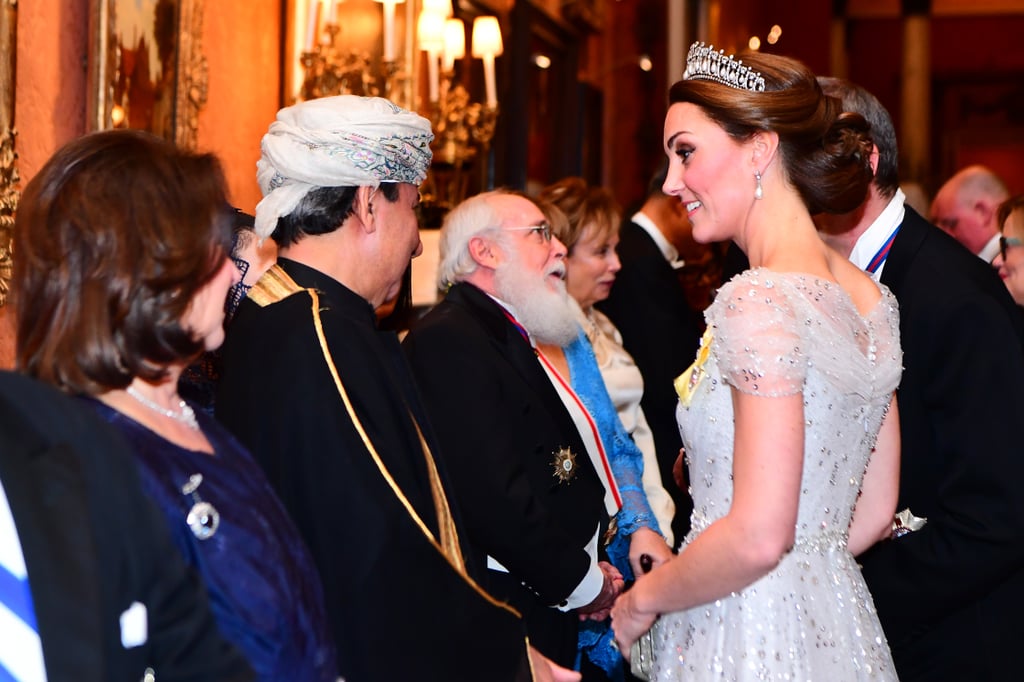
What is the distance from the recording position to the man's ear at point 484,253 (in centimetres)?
336

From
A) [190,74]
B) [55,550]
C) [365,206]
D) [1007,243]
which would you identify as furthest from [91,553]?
[1007,243]

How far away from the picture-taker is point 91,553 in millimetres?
1217

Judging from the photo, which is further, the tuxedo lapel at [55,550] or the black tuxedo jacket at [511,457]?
the black tuxedo jacket at [511,457]

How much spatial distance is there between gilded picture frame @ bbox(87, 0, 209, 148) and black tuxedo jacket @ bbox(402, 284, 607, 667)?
0.86 metres

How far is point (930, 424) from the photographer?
96.7 inches

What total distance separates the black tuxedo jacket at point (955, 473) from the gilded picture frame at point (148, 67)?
1841mm

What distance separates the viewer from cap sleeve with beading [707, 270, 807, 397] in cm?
197

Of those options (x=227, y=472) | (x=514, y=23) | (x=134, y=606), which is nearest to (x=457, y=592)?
(x=227, y=472)

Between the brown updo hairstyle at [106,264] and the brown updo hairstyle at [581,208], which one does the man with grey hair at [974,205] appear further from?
the brown updo hairstyle at [106,264]

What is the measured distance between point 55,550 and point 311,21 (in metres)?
3.29

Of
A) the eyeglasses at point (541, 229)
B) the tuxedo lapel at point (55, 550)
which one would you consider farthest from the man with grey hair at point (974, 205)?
the tuxedo lapel at point (55, 550)

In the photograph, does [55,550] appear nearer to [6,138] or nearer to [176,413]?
[176,413]

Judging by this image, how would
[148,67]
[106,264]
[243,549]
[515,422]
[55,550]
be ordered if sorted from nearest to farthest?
1. [55,550]
2. [106,264]
3. [243,549]
4. [515,422]
5. [148,67]

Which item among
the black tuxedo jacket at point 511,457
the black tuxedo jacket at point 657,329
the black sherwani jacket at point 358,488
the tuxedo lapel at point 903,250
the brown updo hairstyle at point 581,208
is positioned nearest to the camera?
the black sherwani jacket at point 358,488
